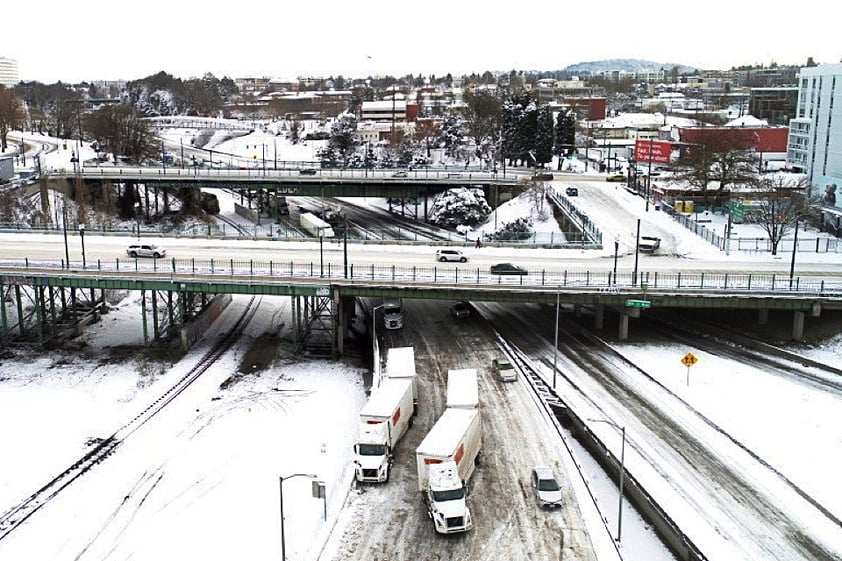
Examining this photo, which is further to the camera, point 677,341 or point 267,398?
point 677,341

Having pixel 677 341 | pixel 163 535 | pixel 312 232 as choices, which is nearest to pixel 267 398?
pixel 163 535

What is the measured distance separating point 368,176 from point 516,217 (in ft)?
66.4

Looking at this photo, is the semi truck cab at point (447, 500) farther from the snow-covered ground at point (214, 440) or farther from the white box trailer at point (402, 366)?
the white box trailer at point (402, 366)

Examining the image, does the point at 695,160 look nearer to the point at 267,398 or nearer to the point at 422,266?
the point at 422,266

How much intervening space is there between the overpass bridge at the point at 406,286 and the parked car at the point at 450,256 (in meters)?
1.78

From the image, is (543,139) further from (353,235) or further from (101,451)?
(101,451)

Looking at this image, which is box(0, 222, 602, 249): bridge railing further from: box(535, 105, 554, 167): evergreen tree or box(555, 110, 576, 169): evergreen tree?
box(555, 110, 576, 169): evergreen tree

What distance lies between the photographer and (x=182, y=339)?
52062 millimetres

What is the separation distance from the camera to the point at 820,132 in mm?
87125

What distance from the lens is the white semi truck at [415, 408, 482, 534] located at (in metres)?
28.1

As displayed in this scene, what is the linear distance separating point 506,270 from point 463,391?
17142 mm

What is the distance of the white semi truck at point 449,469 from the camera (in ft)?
92.2

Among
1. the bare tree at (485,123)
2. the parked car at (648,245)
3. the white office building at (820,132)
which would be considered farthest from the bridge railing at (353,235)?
the bare tree at (485,123)

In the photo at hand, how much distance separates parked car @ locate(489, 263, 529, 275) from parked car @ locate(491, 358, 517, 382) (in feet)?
26.2
